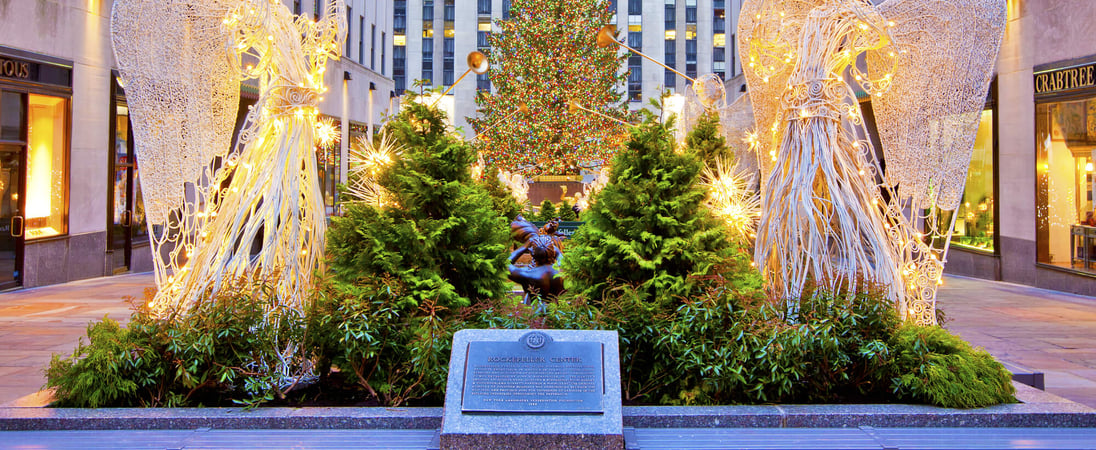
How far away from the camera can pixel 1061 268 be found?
1276cm

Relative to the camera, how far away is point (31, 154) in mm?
12734

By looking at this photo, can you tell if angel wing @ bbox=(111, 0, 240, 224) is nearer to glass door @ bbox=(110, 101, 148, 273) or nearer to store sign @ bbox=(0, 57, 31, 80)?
store sign @ bbox=(0, 57, 31, 80)

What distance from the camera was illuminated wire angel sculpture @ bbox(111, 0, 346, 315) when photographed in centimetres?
588

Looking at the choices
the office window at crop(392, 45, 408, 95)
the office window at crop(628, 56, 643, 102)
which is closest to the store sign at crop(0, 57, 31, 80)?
the office window at crop(392, 45, 408, 95)

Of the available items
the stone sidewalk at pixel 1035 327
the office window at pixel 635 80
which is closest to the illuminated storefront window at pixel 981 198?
the stone sidewalk at pixel 1035 327

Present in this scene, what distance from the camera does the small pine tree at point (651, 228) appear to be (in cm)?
577

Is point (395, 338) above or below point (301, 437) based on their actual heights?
above

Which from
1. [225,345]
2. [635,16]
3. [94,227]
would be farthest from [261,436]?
[635,16]

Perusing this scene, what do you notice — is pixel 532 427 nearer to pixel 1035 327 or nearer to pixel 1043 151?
pixel 1035 327

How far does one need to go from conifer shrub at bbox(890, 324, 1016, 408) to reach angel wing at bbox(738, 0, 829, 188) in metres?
2.28

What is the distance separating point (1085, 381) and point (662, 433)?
166 inches

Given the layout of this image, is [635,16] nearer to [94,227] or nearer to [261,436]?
[94,227]

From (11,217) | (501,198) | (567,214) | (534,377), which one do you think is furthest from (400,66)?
(534,377)

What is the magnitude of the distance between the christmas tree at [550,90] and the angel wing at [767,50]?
21270 millimetres
